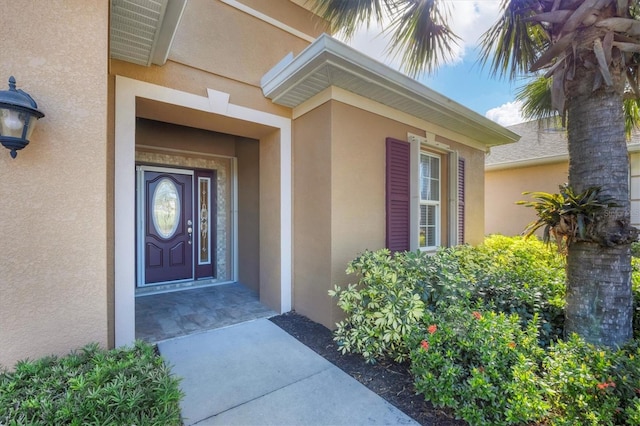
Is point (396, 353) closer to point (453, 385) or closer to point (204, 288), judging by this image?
point (453, 385)

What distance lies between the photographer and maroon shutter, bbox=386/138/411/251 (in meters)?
→ 4.45

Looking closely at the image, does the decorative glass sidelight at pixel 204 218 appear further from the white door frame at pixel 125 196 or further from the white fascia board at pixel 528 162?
the white fascia board at pixel 528 162

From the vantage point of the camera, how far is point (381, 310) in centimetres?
293

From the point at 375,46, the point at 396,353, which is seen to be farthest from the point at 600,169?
the point at 375,46

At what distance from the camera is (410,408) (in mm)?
2381

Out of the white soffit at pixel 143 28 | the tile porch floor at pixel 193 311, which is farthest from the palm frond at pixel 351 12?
the tile porch floor at pixel 193 311

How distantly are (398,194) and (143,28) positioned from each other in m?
3.83

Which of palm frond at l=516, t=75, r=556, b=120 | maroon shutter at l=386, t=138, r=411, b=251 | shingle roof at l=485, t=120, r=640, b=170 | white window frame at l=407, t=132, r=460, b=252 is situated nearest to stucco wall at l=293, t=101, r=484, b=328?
maroon shutter at l=386, t=138, r=411, b=251

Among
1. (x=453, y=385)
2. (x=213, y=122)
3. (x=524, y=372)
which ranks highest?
(x=213, y=122)

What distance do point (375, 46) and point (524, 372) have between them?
4011mm

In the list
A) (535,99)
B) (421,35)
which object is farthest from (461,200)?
(421,35)

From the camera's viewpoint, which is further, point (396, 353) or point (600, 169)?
point (396, 353)

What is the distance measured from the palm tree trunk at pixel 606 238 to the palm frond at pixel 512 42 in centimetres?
125

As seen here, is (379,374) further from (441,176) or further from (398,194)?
(441,176)
